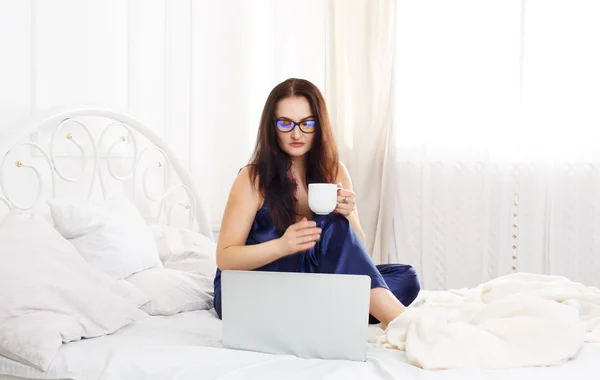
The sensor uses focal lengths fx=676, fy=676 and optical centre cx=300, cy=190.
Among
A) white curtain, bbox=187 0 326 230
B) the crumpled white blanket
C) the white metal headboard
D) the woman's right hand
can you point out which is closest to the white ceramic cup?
the woman's right hand

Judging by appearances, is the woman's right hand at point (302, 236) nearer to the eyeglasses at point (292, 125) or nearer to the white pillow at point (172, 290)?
the eyeglasses at point (292, 125)

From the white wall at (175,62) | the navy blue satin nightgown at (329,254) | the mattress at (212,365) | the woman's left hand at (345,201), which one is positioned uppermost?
the white wall at (175,62)

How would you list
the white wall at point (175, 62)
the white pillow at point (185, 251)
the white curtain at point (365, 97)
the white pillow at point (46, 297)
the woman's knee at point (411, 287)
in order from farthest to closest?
the white curtain at point (365, 97) < the white pillow at point (185, 251) < the white wall at point (175, 62) < the woman's knee at point (411, 287) < the white pillow at point (46, 297)

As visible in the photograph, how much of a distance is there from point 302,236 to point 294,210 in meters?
0.35

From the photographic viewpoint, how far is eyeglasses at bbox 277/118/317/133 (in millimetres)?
1833

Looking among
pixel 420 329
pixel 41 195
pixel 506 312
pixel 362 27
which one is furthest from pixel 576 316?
pixel 362 27

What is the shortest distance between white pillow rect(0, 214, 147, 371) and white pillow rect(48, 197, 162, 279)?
0.14m

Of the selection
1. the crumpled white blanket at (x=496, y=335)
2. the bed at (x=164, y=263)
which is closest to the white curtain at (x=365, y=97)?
the bed at (x=164, y=263)

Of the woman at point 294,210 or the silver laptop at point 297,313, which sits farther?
Result: the woman at point 294,210

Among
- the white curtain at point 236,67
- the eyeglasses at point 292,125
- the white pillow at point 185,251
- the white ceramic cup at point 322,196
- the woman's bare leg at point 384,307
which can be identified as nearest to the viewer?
the white ceramic cup at point 322,196

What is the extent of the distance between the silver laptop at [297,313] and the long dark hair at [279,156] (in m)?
0.47

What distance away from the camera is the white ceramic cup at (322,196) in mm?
1545

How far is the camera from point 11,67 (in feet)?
6.51

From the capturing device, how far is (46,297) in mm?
1526
